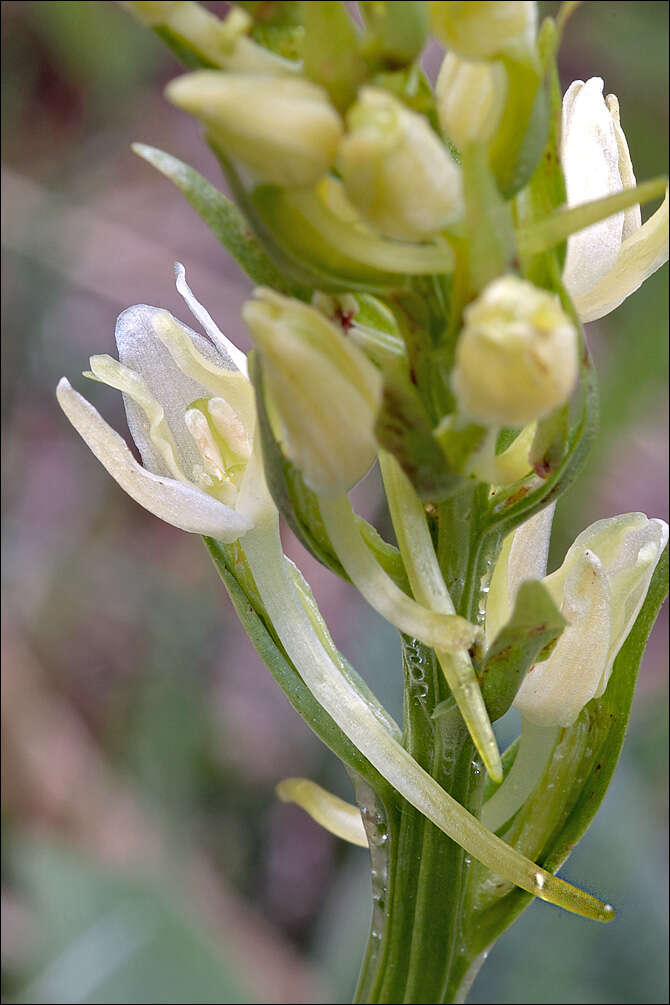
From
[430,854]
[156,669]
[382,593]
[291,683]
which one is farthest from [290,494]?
[156,669]

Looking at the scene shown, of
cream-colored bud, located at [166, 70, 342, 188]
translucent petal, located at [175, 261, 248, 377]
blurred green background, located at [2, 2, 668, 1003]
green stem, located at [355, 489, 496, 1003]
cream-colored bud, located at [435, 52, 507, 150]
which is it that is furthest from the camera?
blurred green background, located at [2, 2, 668, 1003]

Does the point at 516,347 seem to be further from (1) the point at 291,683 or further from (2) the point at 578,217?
(1) the point at 291,683

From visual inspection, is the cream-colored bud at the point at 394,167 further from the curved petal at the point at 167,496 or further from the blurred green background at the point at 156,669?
the blurred green background at the point at 156,669

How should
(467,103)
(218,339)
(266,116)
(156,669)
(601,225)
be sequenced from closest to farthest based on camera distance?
(266,116)
(467,103)
(601,225)
(218,339)
(156,669)

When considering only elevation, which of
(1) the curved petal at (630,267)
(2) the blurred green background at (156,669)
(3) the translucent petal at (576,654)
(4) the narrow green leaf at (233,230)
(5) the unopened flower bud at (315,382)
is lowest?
(2) the blurred green background at (156,669)

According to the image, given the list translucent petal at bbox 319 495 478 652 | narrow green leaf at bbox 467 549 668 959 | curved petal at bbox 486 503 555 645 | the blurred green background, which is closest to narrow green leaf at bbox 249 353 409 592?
translucent petal at bbox 319 495 478 652

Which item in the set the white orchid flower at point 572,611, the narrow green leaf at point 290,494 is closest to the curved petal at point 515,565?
the white orchid flower at point 572,611

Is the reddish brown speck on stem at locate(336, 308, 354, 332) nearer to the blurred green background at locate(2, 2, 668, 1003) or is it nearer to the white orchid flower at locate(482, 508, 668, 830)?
the white orchid flower at locate(482, 508, 668, 830)
